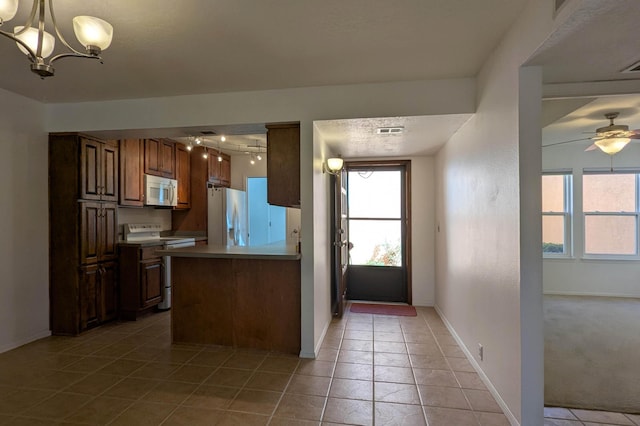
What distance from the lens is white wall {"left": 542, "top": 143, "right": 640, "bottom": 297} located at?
17.1 feet

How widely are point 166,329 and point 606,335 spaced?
4932mm

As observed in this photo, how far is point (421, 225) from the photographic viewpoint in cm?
469

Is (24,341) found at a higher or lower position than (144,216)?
lower

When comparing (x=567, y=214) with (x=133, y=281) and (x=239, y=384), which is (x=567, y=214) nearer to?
(x=239, y=384)

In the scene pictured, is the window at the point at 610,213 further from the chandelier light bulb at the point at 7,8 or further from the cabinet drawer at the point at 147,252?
the chandelier light bulb at the point at 7,8

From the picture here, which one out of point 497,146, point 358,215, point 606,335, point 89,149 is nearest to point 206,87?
point 89,149

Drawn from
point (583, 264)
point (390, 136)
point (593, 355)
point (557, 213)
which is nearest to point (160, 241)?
point (390, 136)

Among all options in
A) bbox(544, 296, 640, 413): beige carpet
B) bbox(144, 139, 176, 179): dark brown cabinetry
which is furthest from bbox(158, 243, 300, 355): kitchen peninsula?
bbox(544, 296, 640, 413): beige carpet

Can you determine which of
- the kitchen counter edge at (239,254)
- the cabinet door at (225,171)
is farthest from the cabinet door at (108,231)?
the cabinet door at (225,171)

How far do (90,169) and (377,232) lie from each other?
3.86 metres

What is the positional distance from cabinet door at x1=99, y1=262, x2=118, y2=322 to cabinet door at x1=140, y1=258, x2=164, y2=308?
30cm

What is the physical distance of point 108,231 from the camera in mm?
3867

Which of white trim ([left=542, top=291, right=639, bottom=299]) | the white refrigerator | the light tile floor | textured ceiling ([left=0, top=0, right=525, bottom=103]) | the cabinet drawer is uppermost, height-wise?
textured ceiling ([left=0, top=0, right=525, bottom=103])

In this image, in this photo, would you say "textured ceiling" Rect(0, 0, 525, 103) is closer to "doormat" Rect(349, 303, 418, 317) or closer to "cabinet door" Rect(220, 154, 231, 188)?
"cabinet door" Rect(220, 154, 231, 188)
